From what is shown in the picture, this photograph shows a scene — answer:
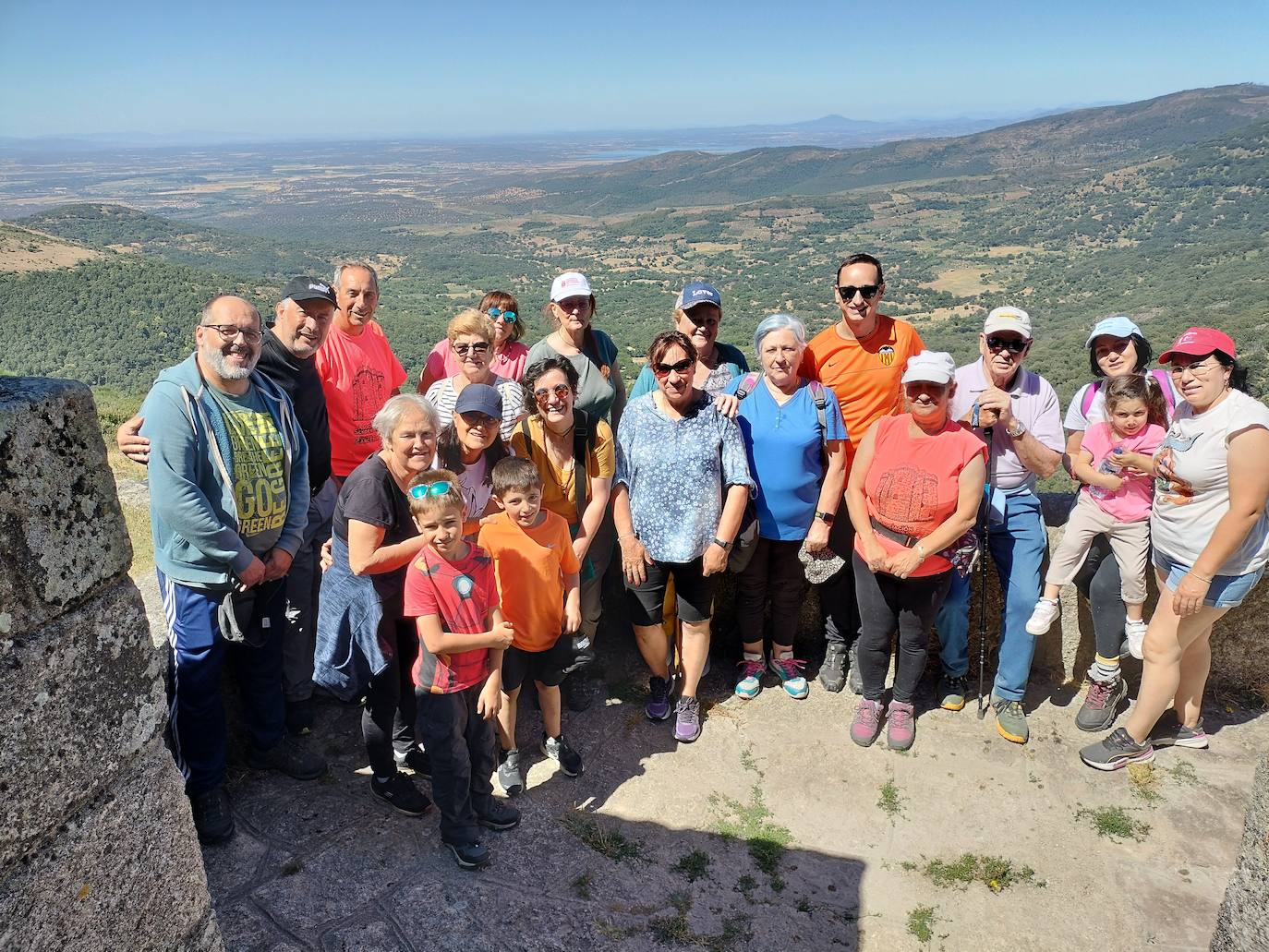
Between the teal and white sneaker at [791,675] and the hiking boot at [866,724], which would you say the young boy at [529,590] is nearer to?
the teal and white sneaker at [791,675]

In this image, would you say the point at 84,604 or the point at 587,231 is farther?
the point at 587,231

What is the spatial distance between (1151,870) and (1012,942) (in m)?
0.84

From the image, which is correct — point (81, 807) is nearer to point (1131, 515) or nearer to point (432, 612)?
point (432, 612)

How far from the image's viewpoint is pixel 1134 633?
14.0 ft

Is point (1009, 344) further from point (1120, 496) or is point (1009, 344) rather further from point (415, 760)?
point (415, 760)

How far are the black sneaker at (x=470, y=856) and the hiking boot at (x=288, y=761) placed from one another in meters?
0.90

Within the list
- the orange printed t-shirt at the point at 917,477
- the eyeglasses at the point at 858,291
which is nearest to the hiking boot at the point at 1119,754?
the orange printed t-shirt at the point at 917,477

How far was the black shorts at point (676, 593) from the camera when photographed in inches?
167

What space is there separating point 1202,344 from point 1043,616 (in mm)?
1549

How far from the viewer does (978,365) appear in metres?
4.33

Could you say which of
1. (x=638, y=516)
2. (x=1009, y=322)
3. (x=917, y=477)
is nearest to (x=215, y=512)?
(x=638, y=516)

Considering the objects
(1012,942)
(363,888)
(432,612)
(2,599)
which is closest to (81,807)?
(2,599)

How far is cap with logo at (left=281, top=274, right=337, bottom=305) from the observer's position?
4.10 metres

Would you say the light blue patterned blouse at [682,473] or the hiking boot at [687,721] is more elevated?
the light blue patterned blouse at [682,473]
